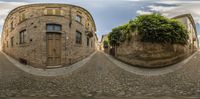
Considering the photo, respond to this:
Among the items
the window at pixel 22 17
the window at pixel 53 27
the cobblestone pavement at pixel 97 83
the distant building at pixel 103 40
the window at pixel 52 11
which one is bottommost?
the cobblestone pavement at pixel 97 83

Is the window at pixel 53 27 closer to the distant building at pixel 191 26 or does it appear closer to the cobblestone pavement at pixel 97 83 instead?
the cobblestone pavement at pixel 97 83

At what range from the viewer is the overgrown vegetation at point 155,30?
10.4 ft

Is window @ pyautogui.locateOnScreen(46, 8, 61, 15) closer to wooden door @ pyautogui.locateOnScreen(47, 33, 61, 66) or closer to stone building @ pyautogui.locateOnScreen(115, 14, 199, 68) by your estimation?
wooden door @ pyautogui.locateOnScreen(47, 33, 61, 66)

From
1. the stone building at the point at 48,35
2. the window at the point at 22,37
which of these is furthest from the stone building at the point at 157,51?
the window at the point at 22,37

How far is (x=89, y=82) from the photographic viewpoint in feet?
10.8

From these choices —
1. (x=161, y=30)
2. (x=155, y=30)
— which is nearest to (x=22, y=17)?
(x=155, y=30)

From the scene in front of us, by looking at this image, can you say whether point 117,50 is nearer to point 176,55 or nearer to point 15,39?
point 15,39

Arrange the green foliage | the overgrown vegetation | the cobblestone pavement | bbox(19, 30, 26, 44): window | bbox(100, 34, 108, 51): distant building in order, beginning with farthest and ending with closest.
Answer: the green foliage
the overgrown vegetation
the cobblestone pavement
bbox(100, 34, 108, 51): distant building
bbox(19, 30, 26, 44): window

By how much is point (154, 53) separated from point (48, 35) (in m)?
2.39

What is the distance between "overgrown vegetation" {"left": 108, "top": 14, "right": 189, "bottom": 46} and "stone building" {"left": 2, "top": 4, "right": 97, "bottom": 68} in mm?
525

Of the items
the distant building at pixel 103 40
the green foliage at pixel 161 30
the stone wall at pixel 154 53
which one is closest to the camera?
the distant building at pixel 103 40

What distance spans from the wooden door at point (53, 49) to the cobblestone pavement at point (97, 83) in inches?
13.3

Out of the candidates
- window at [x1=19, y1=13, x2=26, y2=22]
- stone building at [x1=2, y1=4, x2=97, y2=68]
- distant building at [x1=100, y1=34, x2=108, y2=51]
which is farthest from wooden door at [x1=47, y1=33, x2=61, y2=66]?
distant building at [x1=100, y1=34, x2=108, y2=51]

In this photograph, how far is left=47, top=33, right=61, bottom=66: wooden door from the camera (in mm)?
2632
